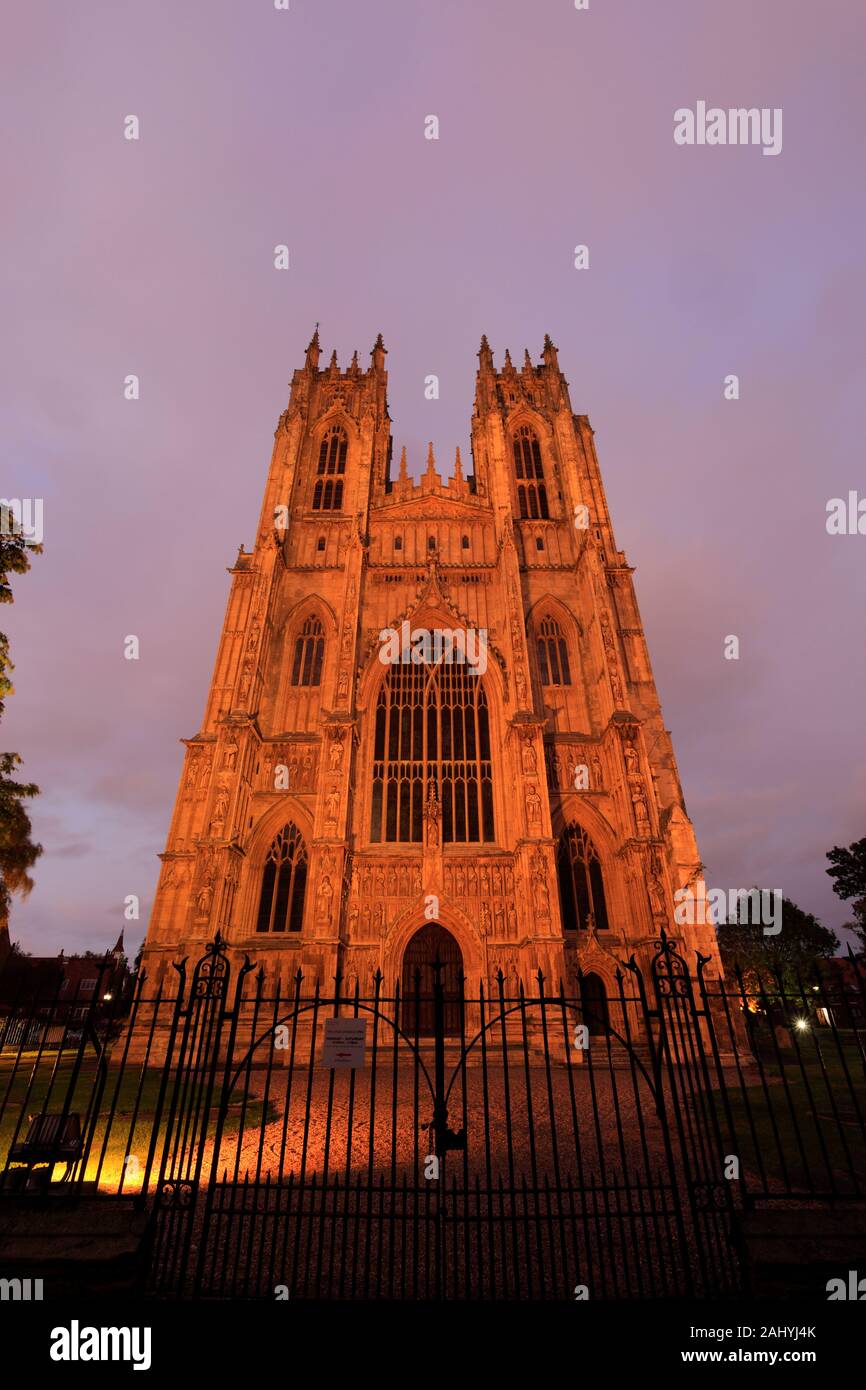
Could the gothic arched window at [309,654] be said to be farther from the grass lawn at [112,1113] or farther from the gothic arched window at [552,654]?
the grass lawn at [112,1113]

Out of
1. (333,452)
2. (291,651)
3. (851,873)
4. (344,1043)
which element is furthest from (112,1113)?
(851,873)

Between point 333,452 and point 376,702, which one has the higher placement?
point 333,452

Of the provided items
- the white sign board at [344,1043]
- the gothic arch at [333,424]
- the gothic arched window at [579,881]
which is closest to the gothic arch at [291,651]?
the gothic arch at [333,424]

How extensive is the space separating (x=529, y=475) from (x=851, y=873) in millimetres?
41115

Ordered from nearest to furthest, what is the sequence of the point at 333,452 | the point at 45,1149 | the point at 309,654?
the point at 45,1149
the point at 309,654
the point at 333,452

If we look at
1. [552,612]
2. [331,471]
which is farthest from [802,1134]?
[331,471]

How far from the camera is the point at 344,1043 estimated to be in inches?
251

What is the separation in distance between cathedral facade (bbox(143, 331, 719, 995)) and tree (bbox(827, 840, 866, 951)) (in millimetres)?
34542

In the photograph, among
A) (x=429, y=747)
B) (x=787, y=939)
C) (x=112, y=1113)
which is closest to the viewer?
(x=112, y=1113)

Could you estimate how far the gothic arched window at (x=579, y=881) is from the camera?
23.9 metres

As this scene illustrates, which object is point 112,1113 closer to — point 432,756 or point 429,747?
point 432,756

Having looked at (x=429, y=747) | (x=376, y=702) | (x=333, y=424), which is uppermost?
(x=333, y=424)

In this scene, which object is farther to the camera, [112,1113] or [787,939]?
[787,939]
